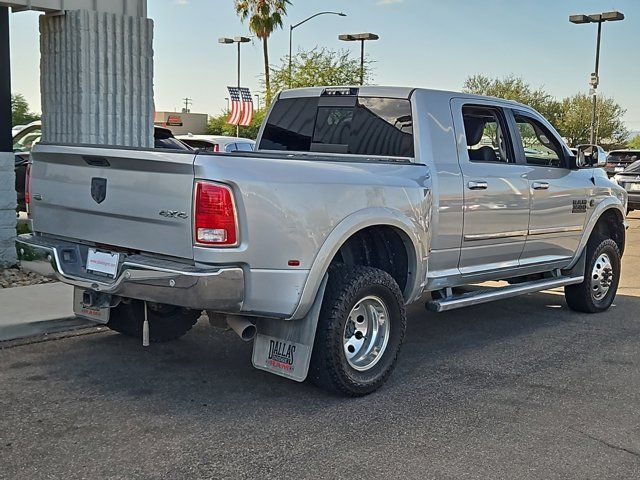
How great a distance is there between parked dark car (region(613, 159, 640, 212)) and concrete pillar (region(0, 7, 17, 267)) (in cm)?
1313

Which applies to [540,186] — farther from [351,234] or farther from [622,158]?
[622,158]

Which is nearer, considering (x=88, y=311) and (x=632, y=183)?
(x=88, y=311)

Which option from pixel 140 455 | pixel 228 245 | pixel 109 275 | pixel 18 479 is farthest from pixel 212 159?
pixel 18 479

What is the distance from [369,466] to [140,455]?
1183 mm

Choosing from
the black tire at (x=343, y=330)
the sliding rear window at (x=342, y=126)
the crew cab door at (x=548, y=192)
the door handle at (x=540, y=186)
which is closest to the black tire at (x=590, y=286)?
the crew cab door at (x=548, y=192)

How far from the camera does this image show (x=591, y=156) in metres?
7.42

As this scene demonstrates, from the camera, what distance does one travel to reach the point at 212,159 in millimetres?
4211

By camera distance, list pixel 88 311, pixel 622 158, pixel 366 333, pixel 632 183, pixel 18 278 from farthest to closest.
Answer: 1. pixel 622 158
2. pixel 632 183
3. pixel 18 278
4. pixel 88 311
5. pixel 366 333

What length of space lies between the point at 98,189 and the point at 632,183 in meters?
15.0

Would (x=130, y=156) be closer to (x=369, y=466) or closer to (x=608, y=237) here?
(x=369, y=466)

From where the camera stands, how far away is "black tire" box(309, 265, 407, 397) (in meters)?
4.78

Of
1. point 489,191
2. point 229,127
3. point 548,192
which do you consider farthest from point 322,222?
point 229,127

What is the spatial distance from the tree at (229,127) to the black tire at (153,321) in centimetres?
3394

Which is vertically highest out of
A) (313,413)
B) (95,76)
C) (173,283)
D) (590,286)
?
(95,76)
